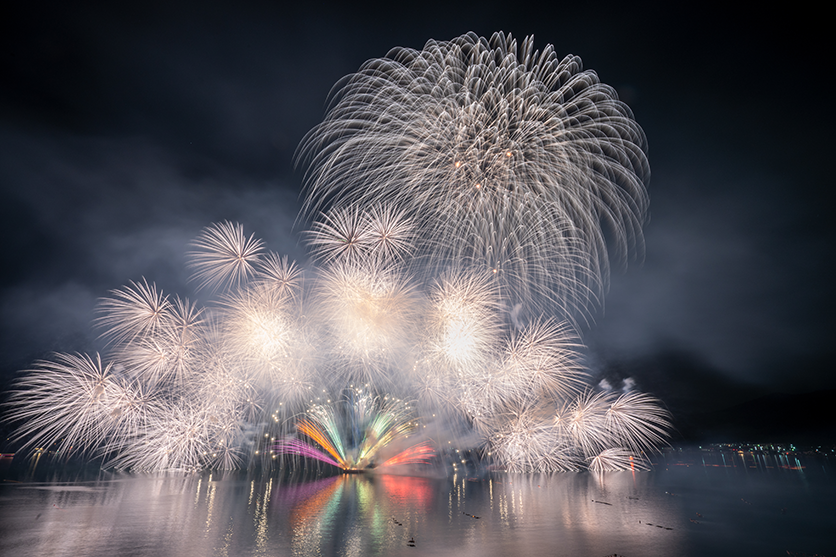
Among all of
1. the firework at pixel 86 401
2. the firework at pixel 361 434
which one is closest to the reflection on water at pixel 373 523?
the firework at pixel 86 401

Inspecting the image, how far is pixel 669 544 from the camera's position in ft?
46.0

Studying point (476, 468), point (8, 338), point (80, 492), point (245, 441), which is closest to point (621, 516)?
point (476, 468)

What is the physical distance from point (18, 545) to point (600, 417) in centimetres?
3280

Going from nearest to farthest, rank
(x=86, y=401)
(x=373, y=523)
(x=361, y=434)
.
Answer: (x=373, y=523) < (x=86, y=401) < (x=361, y=434)

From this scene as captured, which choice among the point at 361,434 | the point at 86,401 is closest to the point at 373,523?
the point at 86,401

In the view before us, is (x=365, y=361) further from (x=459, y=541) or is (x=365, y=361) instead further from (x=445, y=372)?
(x=459, y=541)

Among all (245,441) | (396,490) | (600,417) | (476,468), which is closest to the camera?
(396,490)

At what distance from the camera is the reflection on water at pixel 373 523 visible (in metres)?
11.8

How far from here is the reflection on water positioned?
38.7 feet

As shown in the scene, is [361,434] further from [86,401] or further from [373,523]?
[373,523]

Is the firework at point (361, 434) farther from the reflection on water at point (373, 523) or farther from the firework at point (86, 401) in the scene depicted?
the firework at point (86, 401)

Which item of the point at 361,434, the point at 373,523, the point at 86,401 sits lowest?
the point at 373,523

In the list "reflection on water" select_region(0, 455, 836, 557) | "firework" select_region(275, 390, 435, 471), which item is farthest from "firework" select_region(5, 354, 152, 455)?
"firework" select_region(275, 390, 435, 471)

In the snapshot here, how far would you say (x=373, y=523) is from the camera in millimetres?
15219
